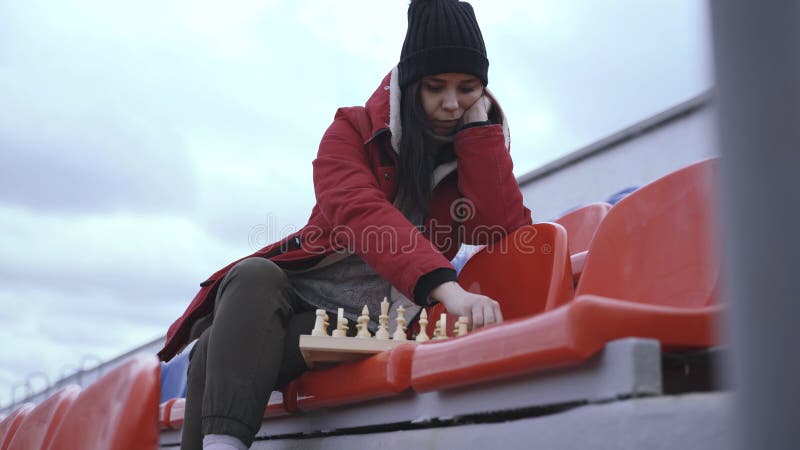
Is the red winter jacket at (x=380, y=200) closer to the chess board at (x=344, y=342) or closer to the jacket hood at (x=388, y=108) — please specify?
the jacket hood at (x=388, y=108)

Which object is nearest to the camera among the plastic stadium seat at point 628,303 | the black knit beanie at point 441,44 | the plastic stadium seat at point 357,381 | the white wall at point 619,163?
the plastic stadium seat at point 628,303

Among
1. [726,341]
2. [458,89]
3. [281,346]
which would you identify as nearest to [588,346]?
[726,341]

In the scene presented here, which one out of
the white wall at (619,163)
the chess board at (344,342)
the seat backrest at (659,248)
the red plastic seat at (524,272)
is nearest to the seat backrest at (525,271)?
the red plastic seat at (524,272)

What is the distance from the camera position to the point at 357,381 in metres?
1.48

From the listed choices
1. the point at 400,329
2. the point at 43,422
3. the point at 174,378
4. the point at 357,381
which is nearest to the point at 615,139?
the point at 174,378

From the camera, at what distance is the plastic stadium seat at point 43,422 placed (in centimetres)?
202

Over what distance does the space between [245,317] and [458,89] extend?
733mm

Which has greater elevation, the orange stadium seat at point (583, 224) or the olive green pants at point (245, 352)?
the orange stadium seat at point (583, 224)

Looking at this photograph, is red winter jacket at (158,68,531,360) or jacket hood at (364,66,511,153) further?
jacket hood at (364,66,511,153)

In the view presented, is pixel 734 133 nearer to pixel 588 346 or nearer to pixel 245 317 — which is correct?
pixel 588 346

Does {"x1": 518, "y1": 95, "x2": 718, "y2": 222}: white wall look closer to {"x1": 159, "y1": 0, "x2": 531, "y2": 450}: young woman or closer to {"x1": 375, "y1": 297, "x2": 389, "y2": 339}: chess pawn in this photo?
{"x1": 159, "y1": 0, "x2": 531, "y2": 450}: young woman

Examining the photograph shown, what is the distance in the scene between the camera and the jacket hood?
1.96 meters

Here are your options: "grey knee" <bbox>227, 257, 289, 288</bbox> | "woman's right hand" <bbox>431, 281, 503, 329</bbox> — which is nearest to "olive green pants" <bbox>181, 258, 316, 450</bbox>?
"grey knee" <bbox>227, 257, 289, 288</bbox>

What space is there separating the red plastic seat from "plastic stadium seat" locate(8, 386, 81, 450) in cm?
90
